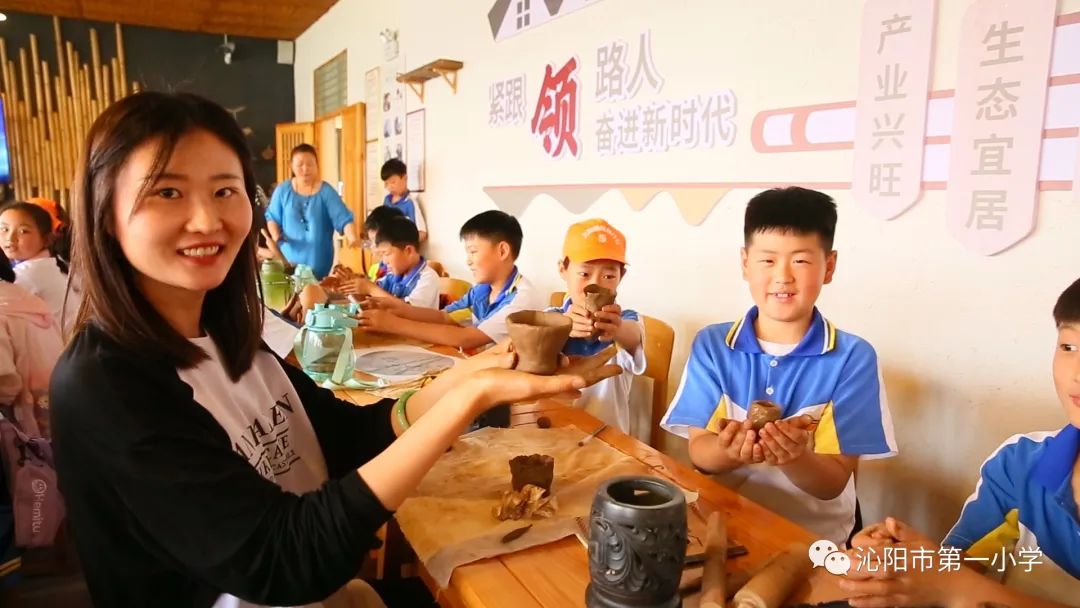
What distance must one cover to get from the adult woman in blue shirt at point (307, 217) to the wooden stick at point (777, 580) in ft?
15.7

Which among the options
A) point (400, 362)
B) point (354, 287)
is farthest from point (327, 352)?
point (354, 287)

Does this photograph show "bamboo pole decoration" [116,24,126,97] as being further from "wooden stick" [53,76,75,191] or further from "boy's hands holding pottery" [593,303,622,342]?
"boy's hands holding pottery" [593,303,622,342]

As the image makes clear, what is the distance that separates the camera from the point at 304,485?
1.25 meters

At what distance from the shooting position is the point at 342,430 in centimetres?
138

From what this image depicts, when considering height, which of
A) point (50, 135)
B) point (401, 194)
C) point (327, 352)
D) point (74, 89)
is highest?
point (74, 89)

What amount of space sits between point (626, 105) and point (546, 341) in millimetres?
2242

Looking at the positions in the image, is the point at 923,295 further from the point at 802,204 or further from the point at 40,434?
the point at 40,434

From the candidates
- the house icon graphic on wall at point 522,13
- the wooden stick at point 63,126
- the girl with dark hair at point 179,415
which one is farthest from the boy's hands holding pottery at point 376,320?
the wooden stick at point 63,126

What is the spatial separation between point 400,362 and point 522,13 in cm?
249

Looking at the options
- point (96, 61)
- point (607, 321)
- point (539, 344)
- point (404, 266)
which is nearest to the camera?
point (539, 344)

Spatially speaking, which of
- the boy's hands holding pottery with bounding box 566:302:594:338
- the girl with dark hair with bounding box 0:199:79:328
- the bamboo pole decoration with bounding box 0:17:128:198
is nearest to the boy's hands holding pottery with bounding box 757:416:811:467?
the boy's hands holding pottery with bounding box 566:302:594:338

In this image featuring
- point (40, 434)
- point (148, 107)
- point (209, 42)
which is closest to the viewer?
point (148, 107)

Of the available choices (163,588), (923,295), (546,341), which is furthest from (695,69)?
(163,588)

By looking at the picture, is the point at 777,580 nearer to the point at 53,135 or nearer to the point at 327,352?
the point at 327,352
